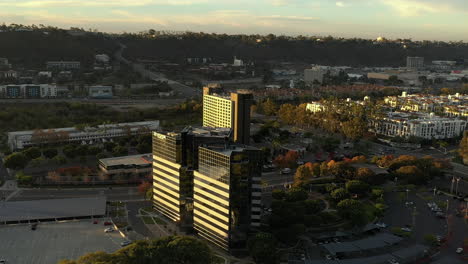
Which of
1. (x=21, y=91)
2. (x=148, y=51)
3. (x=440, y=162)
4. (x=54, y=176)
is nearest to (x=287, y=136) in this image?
(x=440, y=162)

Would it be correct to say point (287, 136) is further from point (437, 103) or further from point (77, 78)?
point (77, 78)

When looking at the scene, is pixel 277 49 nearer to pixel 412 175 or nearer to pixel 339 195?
pixel 412 175

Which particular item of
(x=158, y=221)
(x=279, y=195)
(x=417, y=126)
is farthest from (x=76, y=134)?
(x=417, y=126)

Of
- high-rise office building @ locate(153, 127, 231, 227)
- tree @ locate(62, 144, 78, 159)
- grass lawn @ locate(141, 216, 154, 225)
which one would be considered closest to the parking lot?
grass lawn @ locate(141, 216, 154, 225)

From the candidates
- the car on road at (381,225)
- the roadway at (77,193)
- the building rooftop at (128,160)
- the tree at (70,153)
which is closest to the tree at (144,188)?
the roadway at (77,193)

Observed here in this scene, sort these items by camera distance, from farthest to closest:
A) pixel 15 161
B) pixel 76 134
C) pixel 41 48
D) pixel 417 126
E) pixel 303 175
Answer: pixel 41 48 < pixel 417 126 < pixel 76 134 < pixel 15 161 < pixel 303 175

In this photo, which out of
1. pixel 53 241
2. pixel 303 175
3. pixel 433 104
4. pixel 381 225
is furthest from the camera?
pixel 433 104

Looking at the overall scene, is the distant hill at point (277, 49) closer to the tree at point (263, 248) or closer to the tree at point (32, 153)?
the tree at point (32, 153)
